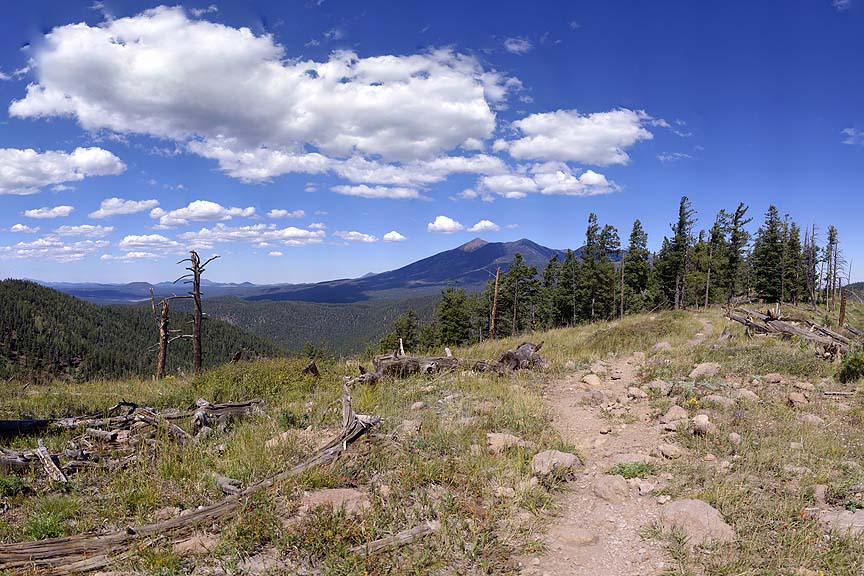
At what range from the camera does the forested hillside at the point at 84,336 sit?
136 m

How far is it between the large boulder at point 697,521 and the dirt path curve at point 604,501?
21 cm

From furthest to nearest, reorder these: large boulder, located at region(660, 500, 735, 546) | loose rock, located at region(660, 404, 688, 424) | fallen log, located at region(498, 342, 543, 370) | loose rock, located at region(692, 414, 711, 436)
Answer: fallen log, located at region(498, 342, 543, 370) < loose rock, located at region(660, 404, 688, 424) < loose rock, located at region(692, 414, 711, 436) < large boulder, located at region(660, 500, 735, 546)

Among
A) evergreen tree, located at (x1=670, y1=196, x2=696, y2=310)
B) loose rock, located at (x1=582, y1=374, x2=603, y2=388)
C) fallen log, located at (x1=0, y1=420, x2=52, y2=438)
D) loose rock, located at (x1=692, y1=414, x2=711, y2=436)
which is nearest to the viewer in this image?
fallen log, located at (x1=0, y1=420, x2=52, y2=438)

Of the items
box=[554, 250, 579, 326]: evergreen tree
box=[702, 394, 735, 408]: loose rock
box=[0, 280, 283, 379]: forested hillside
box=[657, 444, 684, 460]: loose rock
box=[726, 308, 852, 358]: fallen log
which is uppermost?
box=[554, 250, 579, 326]: evergreen tree

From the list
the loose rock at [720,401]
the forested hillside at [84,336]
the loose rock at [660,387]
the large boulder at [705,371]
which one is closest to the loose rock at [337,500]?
the loose rock at [720,401]

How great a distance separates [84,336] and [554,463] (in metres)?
211

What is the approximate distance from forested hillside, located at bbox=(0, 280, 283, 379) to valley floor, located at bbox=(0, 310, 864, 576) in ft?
421

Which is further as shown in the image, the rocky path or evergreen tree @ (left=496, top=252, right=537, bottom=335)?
evergreen tree @ (left=496, top=252, right=537, bottom=335)

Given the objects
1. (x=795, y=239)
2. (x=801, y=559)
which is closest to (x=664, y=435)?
(x=801, y=559)

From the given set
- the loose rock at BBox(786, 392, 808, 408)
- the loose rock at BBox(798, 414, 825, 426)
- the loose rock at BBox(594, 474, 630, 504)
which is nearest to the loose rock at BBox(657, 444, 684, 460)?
the loose rock at BBox(594, 474, 630, 504)

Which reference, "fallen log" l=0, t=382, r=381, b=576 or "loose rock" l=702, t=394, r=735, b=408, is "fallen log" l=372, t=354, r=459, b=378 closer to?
"loose rock" l=702, t=394, r=735, b=408

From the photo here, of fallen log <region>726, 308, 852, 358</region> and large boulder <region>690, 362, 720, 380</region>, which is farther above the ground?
fallen log <region>726, 308, 852, 358</region>

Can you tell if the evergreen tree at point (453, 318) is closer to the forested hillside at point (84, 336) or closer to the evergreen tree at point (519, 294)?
the evergreen tree at point (519, 294)

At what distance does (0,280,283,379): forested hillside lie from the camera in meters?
Result: 136
